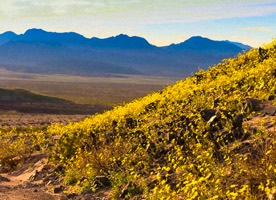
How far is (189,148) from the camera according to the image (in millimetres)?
8562

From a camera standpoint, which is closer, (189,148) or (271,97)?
(189,148)

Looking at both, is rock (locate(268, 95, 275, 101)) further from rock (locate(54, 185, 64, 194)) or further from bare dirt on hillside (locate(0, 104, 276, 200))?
rock (locate(54, 185, 64, 194))

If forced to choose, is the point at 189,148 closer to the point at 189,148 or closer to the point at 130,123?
the point at 189,148

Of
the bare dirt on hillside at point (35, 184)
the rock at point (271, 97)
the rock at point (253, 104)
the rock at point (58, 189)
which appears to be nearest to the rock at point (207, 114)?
the rock at point (253, 104)

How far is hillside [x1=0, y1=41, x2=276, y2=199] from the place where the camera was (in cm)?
636

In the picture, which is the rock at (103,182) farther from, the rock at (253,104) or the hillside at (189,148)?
the rock at (253,104)

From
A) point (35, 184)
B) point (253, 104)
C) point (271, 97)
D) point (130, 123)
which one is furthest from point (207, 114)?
point (35, 184)

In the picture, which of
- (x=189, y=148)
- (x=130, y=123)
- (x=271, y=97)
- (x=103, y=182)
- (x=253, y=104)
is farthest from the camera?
(x=130, y=123)

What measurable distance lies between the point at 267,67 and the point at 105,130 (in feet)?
17.0

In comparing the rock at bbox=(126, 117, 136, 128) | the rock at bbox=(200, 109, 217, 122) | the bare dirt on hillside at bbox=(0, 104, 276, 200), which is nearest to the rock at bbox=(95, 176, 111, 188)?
the bare dirt on hillside at bbox=(0, 104, 276, 200)

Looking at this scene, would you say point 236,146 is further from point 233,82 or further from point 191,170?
point 233,82

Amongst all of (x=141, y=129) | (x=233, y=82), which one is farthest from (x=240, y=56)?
(x=141, y=129)

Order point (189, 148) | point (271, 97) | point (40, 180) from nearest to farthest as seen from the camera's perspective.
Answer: point (189, 148)
point (271, 97)
point (40, 180)

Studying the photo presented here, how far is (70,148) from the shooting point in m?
11.9
